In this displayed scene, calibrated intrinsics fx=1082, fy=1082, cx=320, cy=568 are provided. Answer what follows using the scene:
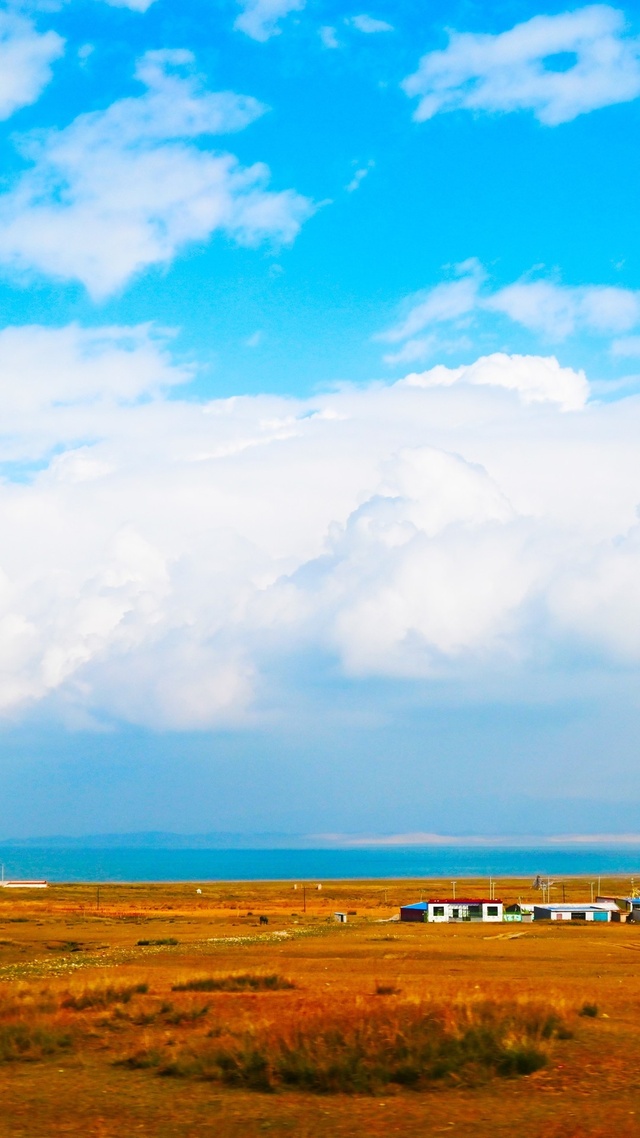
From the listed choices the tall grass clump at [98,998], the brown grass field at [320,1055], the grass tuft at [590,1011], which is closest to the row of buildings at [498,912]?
the brown grass field at [320,1055]

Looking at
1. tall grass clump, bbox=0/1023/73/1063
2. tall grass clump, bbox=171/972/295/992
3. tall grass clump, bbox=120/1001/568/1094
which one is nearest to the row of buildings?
tall grass clump, bbox=171/972/295/992

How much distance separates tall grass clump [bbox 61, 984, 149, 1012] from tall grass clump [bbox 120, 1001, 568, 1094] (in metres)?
6.45

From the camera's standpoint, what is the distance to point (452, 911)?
89375 millimetres

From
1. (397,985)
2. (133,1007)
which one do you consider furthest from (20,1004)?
(397,985)

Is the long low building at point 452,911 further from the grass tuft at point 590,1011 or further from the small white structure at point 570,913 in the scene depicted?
the grass tuft at point 590,1011

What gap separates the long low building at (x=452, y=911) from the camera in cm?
8769

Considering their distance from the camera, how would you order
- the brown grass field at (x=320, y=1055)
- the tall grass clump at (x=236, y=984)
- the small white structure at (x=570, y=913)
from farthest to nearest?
the small white structure at (x=570, y=913)
the tall grass clump at (x=236, y=984)
the brown grass field at (x=320, y=1055)

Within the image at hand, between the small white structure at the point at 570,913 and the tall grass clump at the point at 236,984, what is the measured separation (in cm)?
6617

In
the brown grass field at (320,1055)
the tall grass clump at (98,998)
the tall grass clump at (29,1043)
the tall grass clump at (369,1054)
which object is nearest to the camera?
the brown grass field at (320,1055)

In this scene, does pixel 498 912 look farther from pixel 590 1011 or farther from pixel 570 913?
pixel 590 1011

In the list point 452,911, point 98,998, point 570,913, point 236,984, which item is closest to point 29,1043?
point 98,998

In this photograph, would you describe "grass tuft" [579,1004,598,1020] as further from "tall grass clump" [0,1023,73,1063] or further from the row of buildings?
the row of buildings

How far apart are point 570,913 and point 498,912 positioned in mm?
6209

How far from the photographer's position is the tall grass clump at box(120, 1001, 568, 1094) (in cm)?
1583
